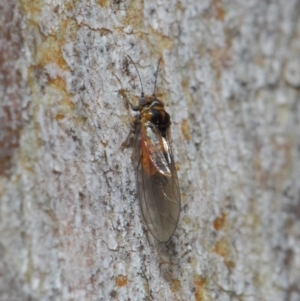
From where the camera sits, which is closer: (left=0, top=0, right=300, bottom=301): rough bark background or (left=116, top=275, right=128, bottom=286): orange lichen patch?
(left=0, top=0, right=300, bottom=301): rough bark background

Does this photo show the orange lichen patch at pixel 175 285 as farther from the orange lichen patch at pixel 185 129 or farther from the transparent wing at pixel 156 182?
the orange lichen patch at pixel 185 129

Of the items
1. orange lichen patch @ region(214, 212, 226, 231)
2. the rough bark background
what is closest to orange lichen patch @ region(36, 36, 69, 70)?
the rough bark background

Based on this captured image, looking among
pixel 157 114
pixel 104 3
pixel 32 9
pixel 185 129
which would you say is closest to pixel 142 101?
pixel 157 114

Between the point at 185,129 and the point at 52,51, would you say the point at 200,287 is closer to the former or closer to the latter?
the point at 185,129

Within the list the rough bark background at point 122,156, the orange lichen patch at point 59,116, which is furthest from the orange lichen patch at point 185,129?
the orange lichen patch at point 59,116

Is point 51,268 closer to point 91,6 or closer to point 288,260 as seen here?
point 288,260

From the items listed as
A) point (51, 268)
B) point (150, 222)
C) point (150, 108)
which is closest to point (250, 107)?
point (150, 108)

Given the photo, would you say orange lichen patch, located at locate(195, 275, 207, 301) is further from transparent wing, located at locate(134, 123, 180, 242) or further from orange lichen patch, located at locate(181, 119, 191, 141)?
orange lichen patch, located at locate(181, 119, 191, 141)

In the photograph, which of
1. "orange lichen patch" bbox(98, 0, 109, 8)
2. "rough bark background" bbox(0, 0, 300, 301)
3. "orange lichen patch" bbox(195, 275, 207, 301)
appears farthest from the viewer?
"orange lichen patch" bbox(98, 0, 109, 8)
